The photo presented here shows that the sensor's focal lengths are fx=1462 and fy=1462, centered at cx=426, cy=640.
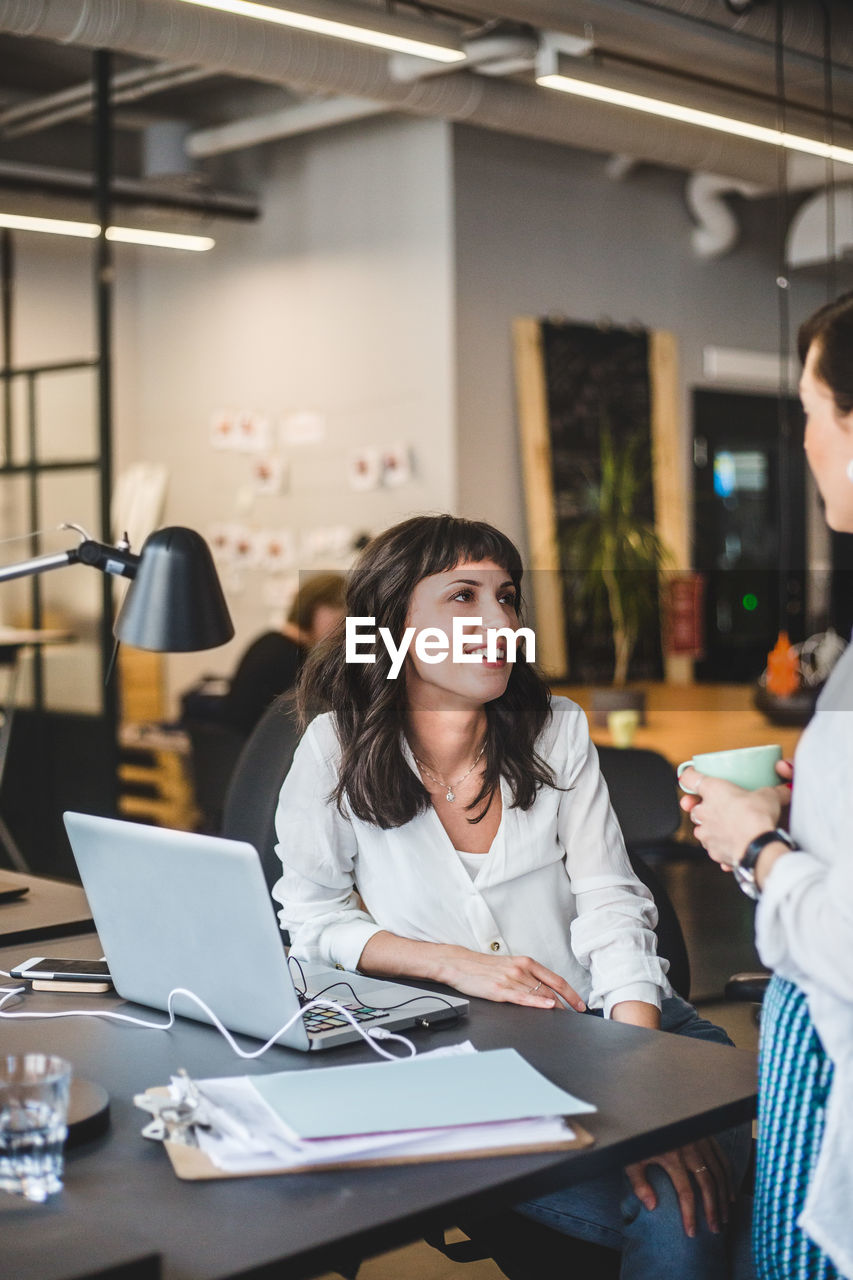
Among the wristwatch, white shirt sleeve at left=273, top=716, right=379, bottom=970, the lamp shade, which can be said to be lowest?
white shirt sleeve at left=273, top=716, right=379, bottom=970

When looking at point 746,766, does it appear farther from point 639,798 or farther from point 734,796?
point 639,798

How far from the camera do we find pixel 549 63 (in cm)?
530

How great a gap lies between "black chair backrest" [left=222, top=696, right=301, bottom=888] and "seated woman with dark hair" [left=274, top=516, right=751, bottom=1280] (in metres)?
0.58

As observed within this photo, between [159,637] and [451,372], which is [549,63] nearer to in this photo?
[451,372]

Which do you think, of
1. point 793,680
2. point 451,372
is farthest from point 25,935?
point 451,372

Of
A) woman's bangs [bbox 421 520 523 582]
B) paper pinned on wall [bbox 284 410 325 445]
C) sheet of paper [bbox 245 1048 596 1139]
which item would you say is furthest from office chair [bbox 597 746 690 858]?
paper pinned on wall [bbox 284 410 325 445]

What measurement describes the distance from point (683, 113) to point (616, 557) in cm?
269

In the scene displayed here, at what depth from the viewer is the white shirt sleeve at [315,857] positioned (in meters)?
2.30

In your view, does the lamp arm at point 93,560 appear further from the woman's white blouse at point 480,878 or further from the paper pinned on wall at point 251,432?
the paper pinned on wall at point 251,432

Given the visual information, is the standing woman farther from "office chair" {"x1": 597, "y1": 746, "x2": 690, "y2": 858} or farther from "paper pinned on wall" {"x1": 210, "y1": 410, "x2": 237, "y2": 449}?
"paper pinned on wall" {"x1": 210, "y1": 410, "x2": 237, "y2": 449}

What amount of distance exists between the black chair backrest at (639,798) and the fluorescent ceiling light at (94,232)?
4.90 metres

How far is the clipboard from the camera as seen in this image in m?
1.36

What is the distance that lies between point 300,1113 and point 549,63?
467 cm

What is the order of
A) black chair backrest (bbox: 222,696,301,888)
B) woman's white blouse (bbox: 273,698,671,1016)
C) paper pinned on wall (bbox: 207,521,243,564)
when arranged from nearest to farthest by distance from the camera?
woman's white blouse (bbox: 273,698,671,1016) → black chair backrest (bbox: 222,696,301,888) → paper pinned on wall (bbox: 207,521,243,564)
